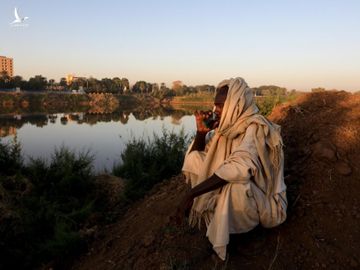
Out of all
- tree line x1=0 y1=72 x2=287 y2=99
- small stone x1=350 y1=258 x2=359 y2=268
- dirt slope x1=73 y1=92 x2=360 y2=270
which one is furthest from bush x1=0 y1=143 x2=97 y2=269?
tree line x1=0 y1=72 x2=287 y2=99

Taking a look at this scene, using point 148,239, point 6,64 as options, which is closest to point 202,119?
point 148,239

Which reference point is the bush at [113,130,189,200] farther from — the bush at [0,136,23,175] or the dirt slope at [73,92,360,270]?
the bush at [0,136,23,175]

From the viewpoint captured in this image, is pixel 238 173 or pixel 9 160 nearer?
pixel 238 173

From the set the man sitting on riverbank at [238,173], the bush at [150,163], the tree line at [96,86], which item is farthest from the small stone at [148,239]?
the tree line at [96,86]

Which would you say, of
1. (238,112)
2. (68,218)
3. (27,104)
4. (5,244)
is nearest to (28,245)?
(5,244)

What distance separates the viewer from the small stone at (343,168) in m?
3.19

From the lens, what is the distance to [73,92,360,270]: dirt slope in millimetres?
2637

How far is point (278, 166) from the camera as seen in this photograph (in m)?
2.58

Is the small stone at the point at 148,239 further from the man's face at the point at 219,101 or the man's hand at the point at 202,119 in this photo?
the man's face at the point at 219,101

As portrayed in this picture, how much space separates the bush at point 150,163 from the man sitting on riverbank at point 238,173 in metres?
3.14

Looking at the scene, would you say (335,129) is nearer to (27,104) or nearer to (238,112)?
(238,112)

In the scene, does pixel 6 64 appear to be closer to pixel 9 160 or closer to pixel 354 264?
pixel 9 160

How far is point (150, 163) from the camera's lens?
261 inches

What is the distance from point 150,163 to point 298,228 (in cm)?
407
